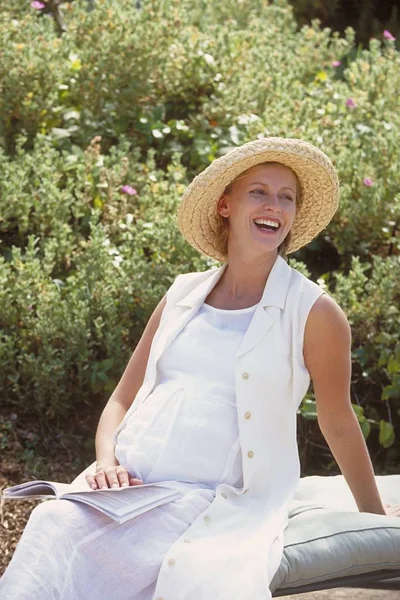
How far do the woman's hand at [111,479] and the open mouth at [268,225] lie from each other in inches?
28.6

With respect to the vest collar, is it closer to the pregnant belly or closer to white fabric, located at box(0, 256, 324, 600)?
white fabric, located at box(0, 256, 324, 600)

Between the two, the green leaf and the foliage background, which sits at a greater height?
the foliage background

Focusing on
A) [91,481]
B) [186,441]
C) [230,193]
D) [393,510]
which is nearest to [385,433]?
[393,510]

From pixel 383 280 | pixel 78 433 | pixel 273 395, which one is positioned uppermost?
pixel 273 395

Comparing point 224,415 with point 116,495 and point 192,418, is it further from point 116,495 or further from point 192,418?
point 116,495

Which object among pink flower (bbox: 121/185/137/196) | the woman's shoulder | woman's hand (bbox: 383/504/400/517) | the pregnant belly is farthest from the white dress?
pink flower (bbox: 121/185/137/196)

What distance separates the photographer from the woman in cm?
245

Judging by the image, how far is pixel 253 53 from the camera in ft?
21.0

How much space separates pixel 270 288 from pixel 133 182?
2.58 metres

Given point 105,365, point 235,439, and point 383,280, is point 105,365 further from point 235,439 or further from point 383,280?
point 235,439

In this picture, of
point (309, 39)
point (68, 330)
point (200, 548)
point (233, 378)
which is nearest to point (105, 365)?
point (68, 330)

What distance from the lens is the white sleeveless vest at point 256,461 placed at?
2.40 metres

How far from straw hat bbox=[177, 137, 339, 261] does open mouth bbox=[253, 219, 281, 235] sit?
0.54ft

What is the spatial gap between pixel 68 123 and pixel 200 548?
12.0 feet
